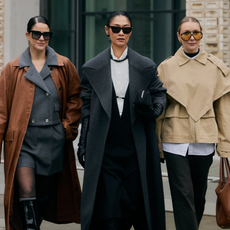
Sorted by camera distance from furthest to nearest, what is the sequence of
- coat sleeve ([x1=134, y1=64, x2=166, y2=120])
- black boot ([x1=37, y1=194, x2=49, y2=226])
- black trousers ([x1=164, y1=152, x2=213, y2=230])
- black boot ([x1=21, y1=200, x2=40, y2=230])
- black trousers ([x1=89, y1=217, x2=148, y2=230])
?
1. black boot ([x1=37, y1=194, x2=49, y2=226])
2. black trousers ([x1=164, y1=152, x2=213, y2=230])
3. black boot ([x1=21, y1=200, x2=40, y2=230])
4. black trousers ([x1=89, y1=217, x2=148, y2=230])
5. coat sleeve ([x1=134, y1=64, x2=166, y2=120])

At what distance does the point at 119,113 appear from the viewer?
4.05 m

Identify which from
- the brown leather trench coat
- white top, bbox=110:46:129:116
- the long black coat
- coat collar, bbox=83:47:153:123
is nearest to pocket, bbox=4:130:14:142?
the brown leather trench coat

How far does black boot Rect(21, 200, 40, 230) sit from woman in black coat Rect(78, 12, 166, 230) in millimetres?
440

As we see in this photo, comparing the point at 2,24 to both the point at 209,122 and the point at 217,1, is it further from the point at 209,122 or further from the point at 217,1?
the point at 209,122

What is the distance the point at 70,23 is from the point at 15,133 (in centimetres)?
996

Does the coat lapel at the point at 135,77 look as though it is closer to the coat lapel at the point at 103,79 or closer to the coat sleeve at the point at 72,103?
the coat lapel at the point at 103,79

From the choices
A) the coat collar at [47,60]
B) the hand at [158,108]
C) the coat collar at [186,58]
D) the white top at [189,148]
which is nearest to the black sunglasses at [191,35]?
the coat collar at [186,58]

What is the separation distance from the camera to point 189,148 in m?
4.41

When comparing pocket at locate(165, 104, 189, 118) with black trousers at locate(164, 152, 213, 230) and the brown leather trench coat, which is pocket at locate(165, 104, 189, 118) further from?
the brown leather trench coat

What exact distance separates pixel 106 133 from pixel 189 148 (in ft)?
2.77

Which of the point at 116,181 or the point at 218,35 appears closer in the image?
the point at 116,181

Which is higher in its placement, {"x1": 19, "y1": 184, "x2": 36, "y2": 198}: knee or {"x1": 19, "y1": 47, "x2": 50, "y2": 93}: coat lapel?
{"x1": 19, "y1": 47, "x2": 50, "y2": 93}: coat lapel

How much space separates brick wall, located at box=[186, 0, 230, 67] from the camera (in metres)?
9.31

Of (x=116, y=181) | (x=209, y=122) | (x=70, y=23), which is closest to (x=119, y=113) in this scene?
(x=116, y=181)
